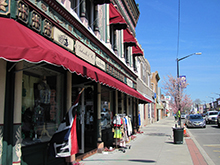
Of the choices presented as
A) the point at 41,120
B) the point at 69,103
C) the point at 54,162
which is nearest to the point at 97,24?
the point at 69,103

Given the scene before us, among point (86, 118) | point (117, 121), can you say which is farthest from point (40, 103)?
point (117, 121)

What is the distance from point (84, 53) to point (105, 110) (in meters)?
4.94

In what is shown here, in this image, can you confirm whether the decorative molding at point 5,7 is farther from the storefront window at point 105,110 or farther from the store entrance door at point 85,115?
the storefront window at point 105,110

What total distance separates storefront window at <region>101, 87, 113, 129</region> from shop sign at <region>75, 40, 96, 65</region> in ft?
9.73

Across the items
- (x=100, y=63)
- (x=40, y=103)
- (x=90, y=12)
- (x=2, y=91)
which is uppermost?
(x=90, y=12)

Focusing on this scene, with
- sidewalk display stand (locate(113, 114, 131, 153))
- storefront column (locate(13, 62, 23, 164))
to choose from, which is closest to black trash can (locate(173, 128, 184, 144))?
sidewalk display stand (locate(113, 114, 131, 153))

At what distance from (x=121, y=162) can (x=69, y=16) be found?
210 inches

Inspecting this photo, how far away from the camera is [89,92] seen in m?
10.8

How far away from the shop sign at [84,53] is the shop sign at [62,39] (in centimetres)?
38

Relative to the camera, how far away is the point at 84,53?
829cm

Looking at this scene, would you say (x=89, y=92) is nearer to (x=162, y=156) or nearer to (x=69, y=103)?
(x=69, y=103)

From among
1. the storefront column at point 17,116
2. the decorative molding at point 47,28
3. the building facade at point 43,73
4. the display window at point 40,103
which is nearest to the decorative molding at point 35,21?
the building facade at point 43,73

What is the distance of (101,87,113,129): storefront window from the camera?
11.9m

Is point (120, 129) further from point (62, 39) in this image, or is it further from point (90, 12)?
point (90, 12)
